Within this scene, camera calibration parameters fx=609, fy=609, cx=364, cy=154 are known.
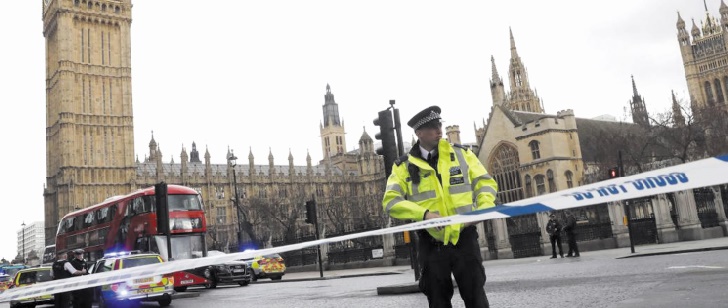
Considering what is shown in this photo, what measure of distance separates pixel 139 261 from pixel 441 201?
1153 centimetres

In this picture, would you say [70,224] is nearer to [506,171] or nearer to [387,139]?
[387,139]

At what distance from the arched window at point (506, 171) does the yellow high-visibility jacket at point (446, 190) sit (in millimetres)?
47414

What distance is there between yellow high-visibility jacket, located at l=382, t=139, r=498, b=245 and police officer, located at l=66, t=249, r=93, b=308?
767 cm

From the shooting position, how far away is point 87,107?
71938mm

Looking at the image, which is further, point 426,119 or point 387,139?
point 387,139

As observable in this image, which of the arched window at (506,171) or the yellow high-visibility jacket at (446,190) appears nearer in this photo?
the yellow high-visibility jacket at (446,190)

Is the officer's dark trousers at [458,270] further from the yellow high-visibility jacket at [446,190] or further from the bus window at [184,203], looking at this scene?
the bus window at [184,203]

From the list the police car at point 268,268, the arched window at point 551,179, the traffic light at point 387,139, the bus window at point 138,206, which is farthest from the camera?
the arched window at point 551,179

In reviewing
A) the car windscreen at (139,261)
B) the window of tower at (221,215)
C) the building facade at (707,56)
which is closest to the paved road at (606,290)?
the car windscreen at (139,261)

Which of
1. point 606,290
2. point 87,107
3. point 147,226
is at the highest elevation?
point 87,107

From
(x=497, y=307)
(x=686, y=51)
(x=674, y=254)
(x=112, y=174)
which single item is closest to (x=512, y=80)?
(x=686, y=51)

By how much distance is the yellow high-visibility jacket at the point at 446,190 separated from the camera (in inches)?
149

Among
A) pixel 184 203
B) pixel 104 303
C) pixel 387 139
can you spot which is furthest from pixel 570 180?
pixel 104 303

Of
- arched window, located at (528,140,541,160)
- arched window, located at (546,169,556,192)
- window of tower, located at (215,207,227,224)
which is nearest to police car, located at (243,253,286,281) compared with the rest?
arched window, located at (546,169,556,192)
